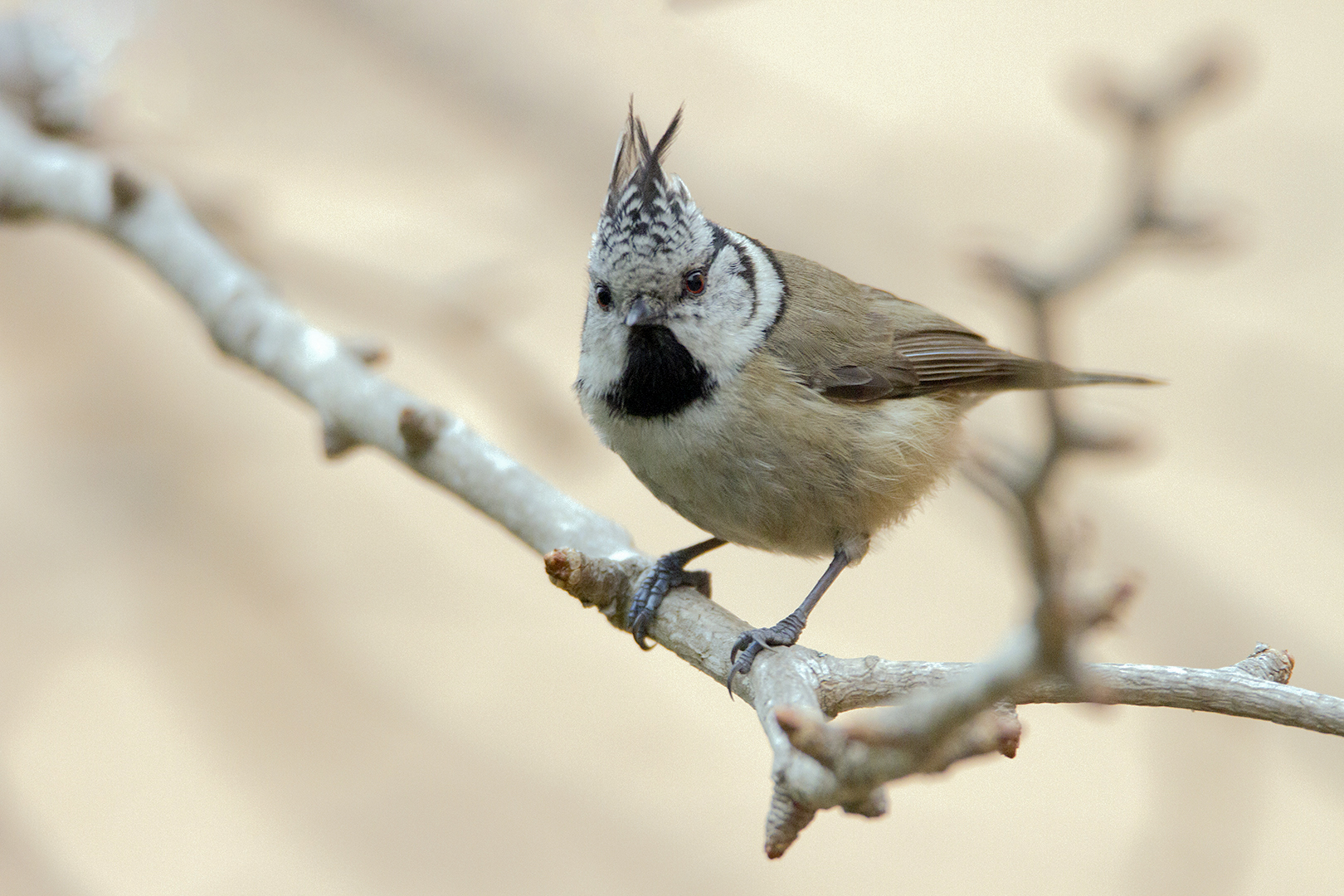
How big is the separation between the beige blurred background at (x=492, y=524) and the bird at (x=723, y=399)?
98 centimetres

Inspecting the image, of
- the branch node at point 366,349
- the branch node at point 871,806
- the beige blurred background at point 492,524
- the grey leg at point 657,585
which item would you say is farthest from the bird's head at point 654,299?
the branch node at point 871,806

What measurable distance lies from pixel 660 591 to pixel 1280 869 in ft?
12.5

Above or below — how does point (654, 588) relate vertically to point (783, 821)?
above

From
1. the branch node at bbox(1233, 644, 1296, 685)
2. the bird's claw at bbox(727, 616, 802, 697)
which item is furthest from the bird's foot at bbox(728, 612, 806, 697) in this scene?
the branch node at bbox(1233, 644, 1296, 685)

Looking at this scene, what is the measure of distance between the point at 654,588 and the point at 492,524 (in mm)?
2325

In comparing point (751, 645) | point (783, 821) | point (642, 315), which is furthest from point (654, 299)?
point (783, 821)

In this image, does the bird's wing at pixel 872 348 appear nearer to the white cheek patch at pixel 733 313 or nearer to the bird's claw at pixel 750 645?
the white cheek patch at pixel 733 313

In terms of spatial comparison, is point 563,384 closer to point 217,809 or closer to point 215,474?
point 215,474

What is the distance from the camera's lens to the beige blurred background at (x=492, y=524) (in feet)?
15.2

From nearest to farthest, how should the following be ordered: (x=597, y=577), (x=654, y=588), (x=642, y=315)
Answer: (x=597, y=577), (x=654, y=588), (x=642, y=315)

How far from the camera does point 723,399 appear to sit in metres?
2.94

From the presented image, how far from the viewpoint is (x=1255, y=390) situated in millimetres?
4969

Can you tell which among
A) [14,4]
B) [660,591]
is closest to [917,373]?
[660,591]

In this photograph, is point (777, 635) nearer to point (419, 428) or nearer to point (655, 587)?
point (655, 587)
